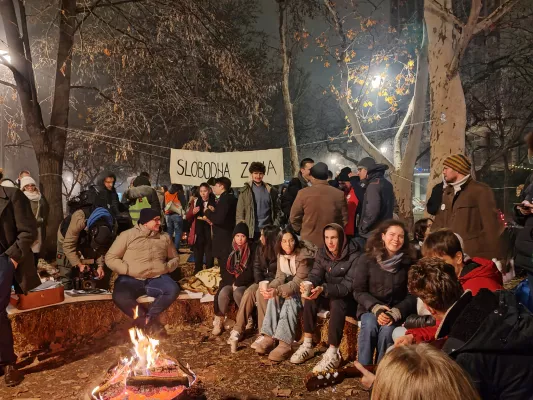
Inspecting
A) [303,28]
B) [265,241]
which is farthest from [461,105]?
[303,28]

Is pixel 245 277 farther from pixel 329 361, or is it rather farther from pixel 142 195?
pixel 142 195

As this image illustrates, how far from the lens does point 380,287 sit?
15.6ft

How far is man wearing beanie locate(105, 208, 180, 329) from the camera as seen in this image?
6023 millimetres

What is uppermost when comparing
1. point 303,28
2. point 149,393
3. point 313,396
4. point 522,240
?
point 303,28

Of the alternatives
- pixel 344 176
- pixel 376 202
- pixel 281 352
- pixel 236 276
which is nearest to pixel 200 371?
pixel 281 352

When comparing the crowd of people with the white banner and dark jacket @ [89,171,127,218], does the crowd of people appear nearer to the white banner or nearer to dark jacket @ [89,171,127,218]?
dark jacket @ [89,171,127,218]

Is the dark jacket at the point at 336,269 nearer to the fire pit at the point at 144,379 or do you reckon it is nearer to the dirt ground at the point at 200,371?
the dirt ground at the point at 200,371

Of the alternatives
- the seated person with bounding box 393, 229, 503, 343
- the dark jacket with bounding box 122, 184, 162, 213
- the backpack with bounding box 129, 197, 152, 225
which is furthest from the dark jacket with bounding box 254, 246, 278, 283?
the backpack with bounding box 129, 197, 152, 225

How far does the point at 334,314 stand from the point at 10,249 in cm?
359

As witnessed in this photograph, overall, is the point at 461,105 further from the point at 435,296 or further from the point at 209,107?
the point at 209,107

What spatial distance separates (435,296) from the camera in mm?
2902

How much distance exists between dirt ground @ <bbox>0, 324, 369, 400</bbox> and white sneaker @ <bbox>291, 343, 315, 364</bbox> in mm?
82

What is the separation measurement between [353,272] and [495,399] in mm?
3148

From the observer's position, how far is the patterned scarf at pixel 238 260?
6352mm
